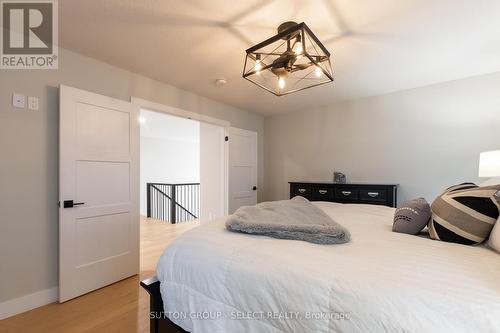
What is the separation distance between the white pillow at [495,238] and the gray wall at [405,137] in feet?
7.30

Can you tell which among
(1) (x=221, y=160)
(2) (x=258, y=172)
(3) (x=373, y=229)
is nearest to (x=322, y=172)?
(2) (x=258, y=172)

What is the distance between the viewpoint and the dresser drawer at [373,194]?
3055 mm

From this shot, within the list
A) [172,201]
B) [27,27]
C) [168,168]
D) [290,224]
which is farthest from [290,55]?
[168,168]

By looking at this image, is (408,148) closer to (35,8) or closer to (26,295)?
(35,8)

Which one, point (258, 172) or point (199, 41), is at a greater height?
point (199, 41)

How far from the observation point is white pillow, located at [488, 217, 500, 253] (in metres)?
1.06

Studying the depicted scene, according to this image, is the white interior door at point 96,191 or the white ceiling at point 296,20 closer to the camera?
the white ceiling at point 296,20

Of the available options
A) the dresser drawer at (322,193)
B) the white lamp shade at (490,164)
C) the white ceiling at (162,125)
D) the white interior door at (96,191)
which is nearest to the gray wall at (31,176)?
the white interior door at (96,191)

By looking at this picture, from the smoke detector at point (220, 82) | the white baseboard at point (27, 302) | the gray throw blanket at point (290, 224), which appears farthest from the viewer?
the smoke detector at point (220, 82)

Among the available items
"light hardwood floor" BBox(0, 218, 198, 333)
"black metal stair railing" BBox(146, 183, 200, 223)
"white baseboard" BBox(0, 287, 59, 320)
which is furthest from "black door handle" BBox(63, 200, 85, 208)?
"black metal stair railing" BBox(146, 183, 200, 223)

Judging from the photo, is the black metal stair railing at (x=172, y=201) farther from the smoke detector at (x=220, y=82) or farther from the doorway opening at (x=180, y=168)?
the smoke detector at (x=220, y=82)

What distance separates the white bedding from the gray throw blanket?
0.05m

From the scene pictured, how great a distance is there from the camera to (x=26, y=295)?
2.03 m

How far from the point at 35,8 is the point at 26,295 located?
7.57 ft
